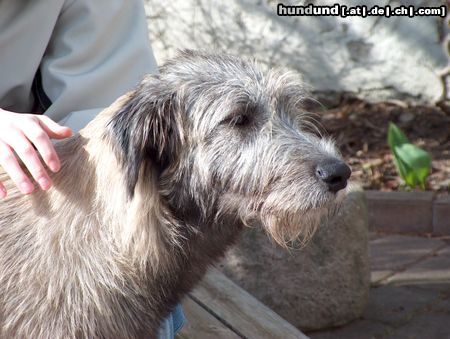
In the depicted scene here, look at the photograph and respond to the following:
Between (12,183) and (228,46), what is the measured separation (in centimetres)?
543

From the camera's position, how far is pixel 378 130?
7.59 meters

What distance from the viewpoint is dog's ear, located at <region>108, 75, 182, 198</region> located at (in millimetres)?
2473

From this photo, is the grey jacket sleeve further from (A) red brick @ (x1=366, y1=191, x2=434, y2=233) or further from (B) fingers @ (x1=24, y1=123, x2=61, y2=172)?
(A) red brick @ (x1=366, y1=191, x2=434, y2=233)

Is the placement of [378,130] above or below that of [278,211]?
below

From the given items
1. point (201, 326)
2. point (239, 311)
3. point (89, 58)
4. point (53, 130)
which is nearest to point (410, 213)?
point (239, 311)

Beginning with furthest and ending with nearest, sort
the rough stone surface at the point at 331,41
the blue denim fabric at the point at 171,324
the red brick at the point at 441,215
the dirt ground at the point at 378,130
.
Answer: the rough stone surface at the point at 331,41, the dirt ground at the point at 378,130, the red brick at the point at 441,215, the blue denim fabric at the point at 171,324

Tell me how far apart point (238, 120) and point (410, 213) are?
3.86 metres

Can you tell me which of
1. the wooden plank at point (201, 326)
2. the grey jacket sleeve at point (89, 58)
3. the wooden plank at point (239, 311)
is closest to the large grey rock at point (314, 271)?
the wooden plank at point (239, 311)

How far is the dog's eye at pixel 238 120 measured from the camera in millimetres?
2627

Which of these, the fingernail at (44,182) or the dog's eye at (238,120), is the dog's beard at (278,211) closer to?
the dog's eye at (238,120)

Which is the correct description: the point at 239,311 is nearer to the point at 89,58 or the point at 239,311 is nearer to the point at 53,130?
the point at 89,58

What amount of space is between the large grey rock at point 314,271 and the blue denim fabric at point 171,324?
1.59 metres

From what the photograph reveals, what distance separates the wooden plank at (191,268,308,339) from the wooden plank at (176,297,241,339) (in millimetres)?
40

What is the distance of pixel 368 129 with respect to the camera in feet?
25.0
